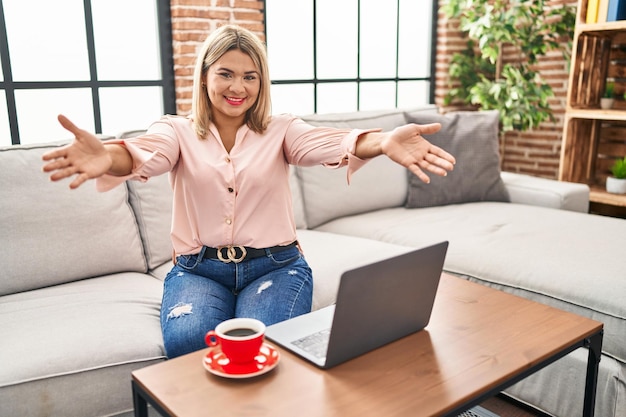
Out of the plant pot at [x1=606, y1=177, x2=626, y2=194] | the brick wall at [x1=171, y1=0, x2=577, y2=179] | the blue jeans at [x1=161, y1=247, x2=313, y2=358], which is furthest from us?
the plant pot at [x1=606, y1=177, x2=626, y2=194]

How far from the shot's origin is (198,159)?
1625 mm

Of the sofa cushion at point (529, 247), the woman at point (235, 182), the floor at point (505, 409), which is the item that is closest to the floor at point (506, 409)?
the floor at point (505, 409)

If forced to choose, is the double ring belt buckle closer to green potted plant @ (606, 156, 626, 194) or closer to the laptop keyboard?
the laptop keyboard

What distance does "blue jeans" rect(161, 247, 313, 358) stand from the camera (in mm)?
1454

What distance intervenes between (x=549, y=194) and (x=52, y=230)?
2156 mm

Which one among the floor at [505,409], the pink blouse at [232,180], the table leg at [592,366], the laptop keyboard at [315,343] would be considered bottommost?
the floor at [505,409]

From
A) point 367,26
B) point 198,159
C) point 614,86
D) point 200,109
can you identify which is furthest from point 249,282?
point 614,86

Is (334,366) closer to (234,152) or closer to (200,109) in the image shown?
(234,152)

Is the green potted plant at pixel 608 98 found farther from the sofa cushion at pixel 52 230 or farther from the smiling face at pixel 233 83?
the sofa cushion at pixel 52 230

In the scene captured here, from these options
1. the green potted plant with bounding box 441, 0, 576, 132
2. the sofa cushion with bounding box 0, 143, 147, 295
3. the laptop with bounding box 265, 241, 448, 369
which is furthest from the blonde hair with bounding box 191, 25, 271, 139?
the green potted plant with bounding box 441, 0, 576, 132

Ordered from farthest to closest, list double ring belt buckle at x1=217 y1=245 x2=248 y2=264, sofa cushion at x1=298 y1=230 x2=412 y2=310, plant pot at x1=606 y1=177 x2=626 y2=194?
plant pot at x1=606 y1=177 x2=626 y2=194, sofa cushion at x1=298 y1=230 x2=412 y2=310, double ring belt buckle at x1=217 y1=245 x2=248 y2=264

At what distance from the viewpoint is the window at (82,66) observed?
239 cm

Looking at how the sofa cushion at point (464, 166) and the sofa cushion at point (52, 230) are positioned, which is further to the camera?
the sofa cushion at point (464, 166)

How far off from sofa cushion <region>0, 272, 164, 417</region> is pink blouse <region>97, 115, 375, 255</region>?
0.26 meters
